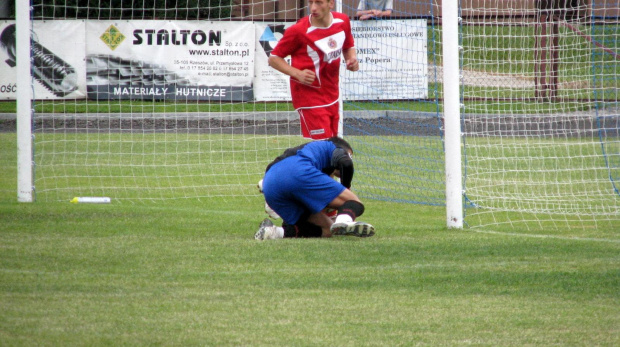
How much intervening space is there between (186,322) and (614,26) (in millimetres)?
8063

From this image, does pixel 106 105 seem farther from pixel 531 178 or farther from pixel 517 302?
pixel 517 302

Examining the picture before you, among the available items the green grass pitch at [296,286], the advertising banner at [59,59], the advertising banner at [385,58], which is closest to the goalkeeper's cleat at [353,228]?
the green grass pitch at [296,286]

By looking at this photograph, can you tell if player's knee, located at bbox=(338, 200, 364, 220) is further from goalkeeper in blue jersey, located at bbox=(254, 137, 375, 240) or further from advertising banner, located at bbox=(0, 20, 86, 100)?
advertising banner, located at bbox=(0, 20, 86, 100)

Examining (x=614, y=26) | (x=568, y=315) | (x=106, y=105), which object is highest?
(x=614, y=26)

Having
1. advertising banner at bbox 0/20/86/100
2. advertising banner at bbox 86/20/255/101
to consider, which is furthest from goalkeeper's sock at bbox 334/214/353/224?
advertising banner at bbox 0/20/86/100

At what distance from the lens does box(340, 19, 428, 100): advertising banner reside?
448 inches

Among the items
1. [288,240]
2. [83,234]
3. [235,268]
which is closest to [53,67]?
[83,234]

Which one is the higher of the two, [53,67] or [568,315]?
[53,67]

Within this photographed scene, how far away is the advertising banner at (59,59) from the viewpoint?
42.0ft

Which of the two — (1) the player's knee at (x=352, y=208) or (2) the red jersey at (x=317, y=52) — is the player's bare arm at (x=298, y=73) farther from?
(1) the player's knee at (x=352, y=208)

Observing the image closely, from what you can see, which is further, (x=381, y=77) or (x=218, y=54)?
(x=218, y=54)

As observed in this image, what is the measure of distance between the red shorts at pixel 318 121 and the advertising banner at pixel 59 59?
525 centimetres

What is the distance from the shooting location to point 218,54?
43.2ft

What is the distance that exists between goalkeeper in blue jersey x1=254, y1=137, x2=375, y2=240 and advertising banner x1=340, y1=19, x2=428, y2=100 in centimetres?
398
